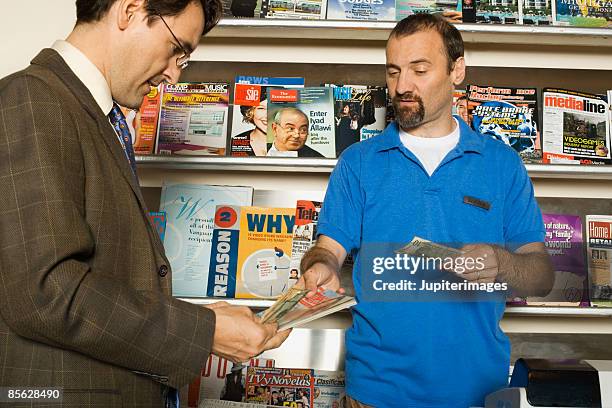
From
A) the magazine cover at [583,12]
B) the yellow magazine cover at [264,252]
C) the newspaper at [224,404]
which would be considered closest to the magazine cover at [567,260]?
the magazine cover at [583,12]

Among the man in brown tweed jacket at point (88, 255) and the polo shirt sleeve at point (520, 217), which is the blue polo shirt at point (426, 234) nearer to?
the polo shirt sleeve at point (520, 217)

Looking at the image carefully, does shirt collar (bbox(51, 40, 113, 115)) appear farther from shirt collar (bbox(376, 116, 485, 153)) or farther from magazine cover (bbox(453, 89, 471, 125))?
magazine cover (bbox(453, 89, 471, 125))

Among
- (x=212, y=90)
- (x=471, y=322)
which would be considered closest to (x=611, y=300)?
(x=471, y=322)

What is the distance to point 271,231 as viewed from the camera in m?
2.74

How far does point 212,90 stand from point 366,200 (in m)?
1.02

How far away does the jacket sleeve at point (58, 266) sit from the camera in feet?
3.63

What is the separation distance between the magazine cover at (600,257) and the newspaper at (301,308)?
62.2 inches

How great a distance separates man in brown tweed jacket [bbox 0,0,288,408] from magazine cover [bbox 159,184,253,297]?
4.33 ft

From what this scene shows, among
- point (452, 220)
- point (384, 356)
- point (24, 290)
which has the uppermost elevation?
point (452, 220)

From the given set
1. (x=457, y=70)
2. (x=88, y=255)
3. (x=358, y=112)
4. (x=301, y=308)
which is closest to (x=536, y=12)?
(x=457, y=70)

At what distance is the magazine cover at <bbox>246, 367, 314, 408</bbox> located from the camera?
2607mm

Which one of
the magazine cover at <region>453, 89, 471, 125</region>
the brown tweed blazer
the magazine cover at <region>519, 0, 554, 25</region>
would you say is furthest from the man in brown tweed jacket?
the magazine cover at <region>519, 0, 554, 25</region>

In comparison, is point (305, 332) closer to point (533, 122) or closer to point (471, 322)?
point (471, 322)

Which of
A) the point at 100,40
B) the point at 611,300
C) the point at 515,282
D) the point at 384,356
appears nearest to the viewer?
the point at 100,40
